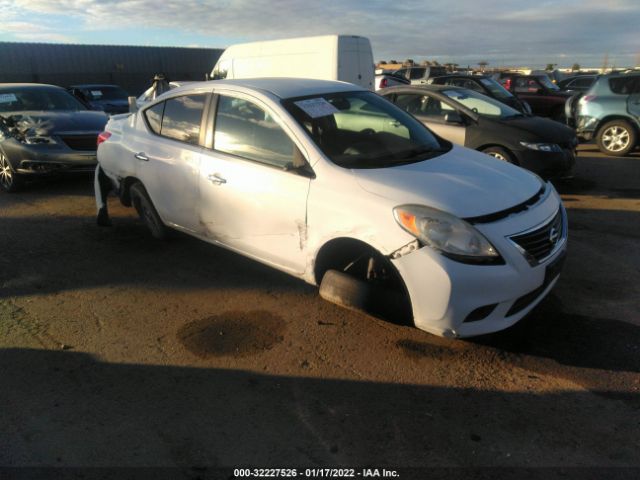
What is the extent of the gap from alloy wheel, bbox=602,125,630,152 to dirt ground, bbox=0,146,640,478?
6.30 m

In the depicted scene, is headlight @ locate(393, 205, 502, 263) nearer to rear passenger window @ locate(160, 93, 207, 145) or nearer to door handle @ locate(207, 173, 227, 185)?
door handle @ locate(207, 173, 227, 185)

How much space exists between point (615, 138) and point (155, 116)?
9.05 meters

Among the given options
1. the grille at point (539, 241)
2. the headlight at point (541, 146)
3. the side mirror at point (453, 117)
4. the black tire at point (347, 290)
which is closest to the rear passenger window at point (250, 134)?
the black tire at point (347, 290)

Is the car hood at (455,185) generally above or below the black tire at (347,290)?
above

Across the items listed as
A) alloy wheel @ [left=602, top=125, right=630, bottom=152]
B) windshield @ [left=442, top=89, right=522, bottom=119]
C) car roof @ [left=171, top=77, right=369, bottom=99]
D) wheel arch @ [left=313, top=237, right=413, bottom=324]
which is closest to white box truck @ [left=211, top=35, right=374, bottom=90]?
windshield @ [left=442, top=89, right=522, bottom=119]

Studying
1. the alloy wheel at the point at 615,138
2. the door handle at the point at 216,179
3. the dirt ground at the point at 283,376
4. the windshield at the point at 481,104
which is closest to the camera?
the dirt ground at the point at 283,376

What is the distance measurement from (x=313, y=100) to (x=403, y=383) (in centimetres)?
221

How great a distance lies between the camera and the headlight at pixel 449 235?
2814 millimetres

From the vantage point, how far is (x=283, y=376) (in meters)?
3.02

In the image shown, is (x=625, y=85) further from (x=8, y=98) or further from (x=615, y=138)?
(x=8, y=98)

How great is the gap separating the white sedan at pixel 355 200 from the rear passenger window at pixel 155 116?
0.05ft

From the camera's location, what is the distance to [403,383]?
2.93m

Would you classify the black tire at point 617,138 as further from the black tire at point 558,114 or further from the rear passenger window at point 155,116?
the rear passenger window at point 155,116

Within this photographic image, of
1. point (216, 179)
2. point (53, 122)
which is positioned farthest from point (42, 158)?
point (216, 179)
